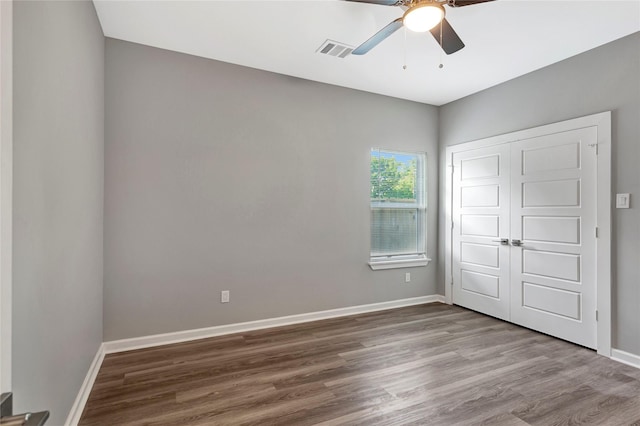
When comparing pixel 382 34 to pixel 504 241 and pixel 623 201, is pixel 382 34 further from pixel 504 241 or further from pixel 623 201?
pixel 504 241

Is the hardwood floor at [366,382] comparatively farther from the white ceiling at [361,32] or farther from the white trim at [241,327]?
the white ceiling at [361,32]

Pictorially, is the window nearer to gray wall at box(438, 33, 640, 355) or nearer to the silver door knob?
the silver door knob

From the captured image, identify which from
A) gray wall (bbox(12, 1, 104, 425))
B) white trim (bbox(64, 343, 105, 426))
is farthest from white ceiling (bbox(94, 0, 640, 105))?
white trim (bbox(64, 343, 105, 426))

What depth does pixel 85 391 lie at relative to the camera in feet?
7.29

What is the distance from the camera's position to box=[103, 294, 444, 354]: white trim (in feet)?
9.87

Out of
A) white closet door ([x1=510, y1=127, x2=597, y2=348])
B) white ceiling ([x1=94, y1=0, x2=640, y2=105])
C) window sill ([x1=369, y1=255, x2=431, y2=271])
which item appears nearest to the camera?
white ceiling ([x1=94, y1=0, x2=640, y2=105])

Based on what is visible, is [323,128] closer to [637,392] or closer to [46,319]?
[46,319]

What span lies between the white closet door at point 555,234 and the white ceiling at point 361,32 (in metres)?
0.91

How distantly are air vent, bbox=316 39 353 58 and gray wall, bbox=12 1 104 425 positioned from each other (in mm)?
1882

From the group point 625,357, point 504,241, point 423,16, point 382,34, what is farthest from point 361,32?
point 625,357

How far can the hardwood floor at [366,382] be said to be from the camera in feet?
6.82

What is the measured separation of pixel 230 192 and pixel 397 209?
7.59 ft

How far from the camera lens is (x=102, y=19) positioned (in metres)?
2.68
